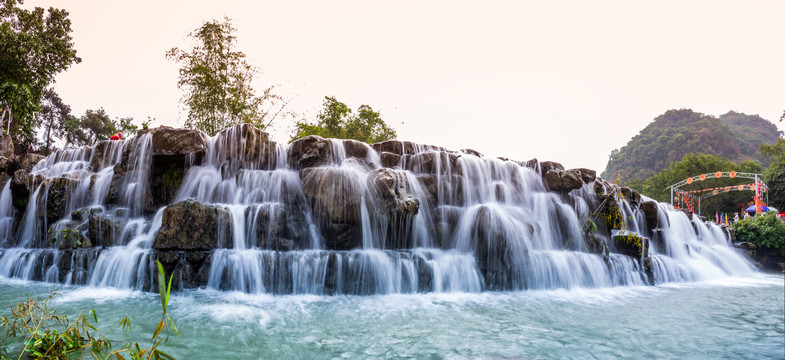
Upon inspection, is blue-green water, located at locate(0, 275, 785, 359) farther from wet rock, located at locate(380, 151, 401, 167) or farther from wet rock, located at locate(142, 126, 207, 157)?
wet rock, located at locate(380, 151, 401, 167)

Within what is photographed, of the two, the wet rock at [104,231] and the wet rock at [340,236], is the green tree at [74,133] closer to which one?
the wet rock at [104,231]

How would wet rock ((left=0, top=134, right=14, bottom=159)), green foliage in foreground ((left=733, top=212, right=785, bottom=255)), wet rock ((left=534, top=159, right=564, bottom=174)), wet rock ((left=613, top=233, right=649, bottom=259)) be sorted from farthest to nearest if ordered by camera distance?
green foliage in foreground ((left=733, top=212, right=785, bottom=255))
wet rock ((left=0, top=134, right=14, bottom=159))
wet rock ((left=534, top=159, right=564, bottom=174))
wet rock ((left=613, top=233, right=649, bottom=259))

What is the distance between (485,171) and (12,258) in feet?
39.9

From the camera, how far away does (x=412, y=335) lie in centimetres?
456

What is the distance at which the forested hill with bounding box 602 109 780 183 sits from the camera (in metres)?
69.4

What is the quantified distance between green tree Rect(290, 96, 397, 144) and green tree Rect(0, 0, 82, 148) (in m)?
13.2

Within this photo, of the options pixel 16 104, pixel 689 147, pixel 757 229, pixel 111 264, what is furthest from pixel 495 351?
pixel 689 147

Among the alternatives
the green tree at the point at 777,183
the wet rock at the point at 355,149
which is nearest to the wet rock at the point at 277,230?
the wet rock at the point at 355,149

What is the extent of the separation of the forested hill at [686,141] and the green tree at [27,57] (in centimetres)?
6925

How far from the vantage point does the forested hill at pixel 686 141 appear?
228 ft

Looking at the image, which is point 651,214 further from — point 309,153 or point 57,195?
point 57,195

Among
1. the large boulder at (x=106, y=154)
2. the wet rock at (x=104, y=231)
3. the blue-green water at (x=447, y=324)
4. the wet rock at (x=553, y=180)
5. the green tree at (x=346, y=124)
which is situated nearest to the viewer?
the blue-green water at (x=447, y=324)

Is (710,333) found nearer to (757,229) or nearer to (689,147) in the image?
(757,229)

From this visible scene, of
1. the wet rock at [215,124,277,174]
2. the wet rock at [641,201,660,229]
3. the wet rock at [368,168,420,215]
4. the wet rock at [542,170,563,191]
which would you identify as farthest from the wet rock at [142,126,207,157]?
the wet rock at [641,201,660,229]
